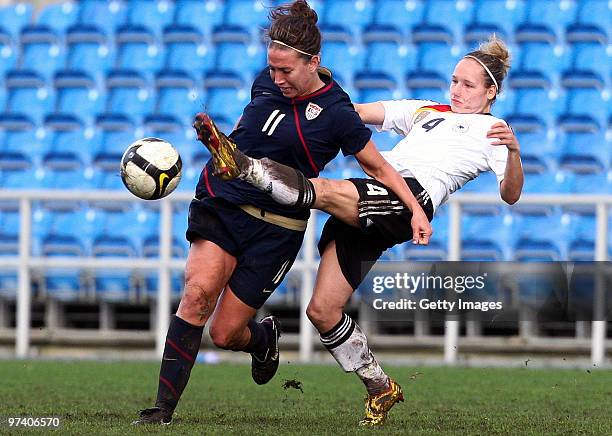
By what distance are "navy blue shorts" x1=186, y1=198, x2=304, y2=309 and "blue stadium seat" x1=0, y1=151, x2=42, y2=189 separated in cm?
747

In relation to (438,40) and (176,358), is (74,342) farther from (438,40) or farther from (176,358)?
(176,358)

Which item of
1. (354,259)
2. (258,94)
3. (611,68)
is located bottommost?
(354,259)

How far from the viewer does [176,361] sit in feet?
16.5

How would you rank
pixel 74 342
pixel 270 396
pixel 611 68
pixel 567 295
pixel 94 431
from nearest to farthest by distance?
pixel 94 431 < pixel 270 396 < pixel 567 295 < pixel 74 342 < pixel 611 68

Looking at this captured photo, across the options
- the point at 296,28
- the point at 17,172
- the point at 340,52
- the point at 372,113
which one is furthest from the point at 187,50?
the point at 296,28

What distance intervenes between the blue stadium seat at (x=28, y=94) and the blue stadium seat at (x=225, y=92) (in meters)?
1.85

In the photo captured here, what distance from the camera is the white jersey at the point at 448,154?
17.2 ft

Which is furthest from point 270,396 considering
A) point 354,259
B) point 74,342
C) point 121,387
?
point 74,342

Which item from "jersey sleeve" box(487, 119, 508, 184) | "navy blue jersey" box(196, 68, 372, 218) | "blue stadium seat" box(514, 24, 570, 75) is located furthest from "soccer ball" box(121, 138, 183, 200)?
"blue stadium seat" box(514, 24, 570, 75)

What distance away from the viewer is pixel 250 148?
5094 millimetres

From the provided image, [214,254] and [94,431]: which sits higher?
[214,254]

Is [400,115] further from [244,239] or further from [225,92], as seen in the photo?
[225,92]

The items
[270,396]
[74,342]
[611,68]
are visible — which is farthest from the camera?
[611,68]

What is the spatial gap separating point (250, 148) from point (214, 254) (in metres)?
0.48
